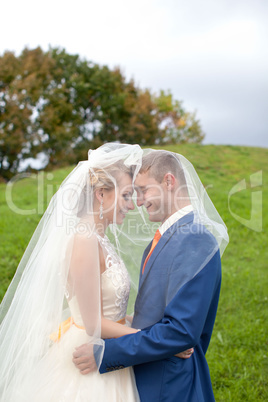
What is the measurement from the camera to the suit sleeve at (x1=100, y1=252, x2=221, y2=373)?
203 centimetres

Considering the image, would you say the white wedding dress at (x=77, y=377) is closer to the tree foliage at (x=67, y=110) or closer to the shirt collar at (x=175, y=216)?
the shirt collar at (x=175, y=216)

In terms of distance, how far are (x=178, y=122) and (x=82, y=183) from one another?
107 feet

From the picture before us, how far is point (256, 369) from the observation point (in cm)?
436

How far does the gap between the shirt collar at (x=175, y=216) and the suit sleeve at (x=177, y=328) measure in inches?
13.7

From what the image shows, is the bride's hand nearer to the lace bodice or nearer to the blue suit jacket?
the blue suit jacket

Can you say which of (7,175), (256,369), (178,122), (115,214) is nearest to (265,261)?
(256,369)

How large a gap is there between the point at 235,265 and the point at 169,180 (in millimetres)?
5259

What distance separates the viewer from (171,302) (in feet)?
6.77

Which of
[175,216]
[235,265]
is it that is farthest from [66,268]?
[235,265]

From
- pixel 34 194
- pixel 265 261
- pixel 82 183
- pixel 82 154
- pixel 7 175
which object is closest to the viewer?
pixel 82 183

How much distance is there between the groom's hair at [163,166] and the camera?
2.34m

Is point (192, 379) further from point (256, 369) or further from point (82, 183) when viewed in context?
point (256, 369)

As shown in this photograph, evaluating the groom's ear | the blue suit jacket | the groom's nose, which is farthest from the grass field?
the groom's ear

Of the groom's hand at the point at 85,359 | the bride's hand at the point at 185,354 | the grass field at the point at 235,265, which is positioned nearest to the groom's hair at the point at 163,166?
the bride's hand at the point at 185,354
